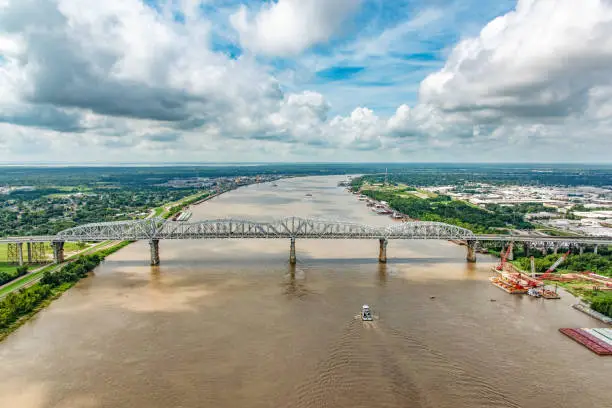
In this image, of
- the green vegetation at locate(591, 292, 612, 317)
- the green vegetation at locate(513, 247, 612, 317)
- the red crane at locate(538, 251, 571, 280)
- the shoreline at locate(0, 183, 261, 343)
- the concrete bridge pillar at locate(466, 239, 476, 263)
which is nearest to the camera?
the shoreline at locate(0, 183, 261, 343)

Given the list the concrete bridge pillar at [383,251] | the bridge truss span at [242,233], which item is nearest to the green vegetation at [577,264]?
the bridge truss span at [242,233]

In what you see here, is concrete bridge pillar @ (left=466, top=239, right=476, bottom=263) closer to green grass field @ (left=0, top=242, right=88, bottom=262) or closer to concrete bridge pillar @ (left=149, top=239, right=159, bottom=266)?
concrete bridge pillar @ (left=149, top=239, right=159, bottom=266)

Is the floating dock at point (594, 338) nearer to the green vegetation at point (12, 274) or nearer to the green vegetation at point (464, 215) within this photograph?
the green vegetation at point (464, 215)

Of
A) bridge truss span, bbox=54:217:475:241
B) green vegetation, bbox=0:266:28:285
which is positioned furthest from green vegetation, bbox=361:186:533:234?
green vegetation, bbox=0:266:28:285

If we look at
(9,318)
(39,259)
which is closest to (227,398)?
(9,318)

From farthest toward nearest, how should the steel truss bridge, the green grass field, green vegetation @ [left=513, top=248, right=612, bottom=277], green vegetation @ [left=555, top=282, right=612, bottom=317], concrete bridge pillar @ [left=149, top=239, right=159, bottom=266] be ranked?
1. the green grass field
2. the steel truss bridge
3. concrete bridge pillar @ [left=149, top=239, right=159, bottom=266]
4. green vegetation @ [left=513, top=248, right=612, bottom=277]
5. green vegetation @ [left=555, top=282, right=612, bottom=317]

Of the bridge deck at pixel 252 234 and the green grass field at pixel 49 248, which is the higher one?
the bridge deck at pixel 252 234

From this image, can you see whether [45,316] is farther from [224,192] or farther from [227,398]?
[224,192]
